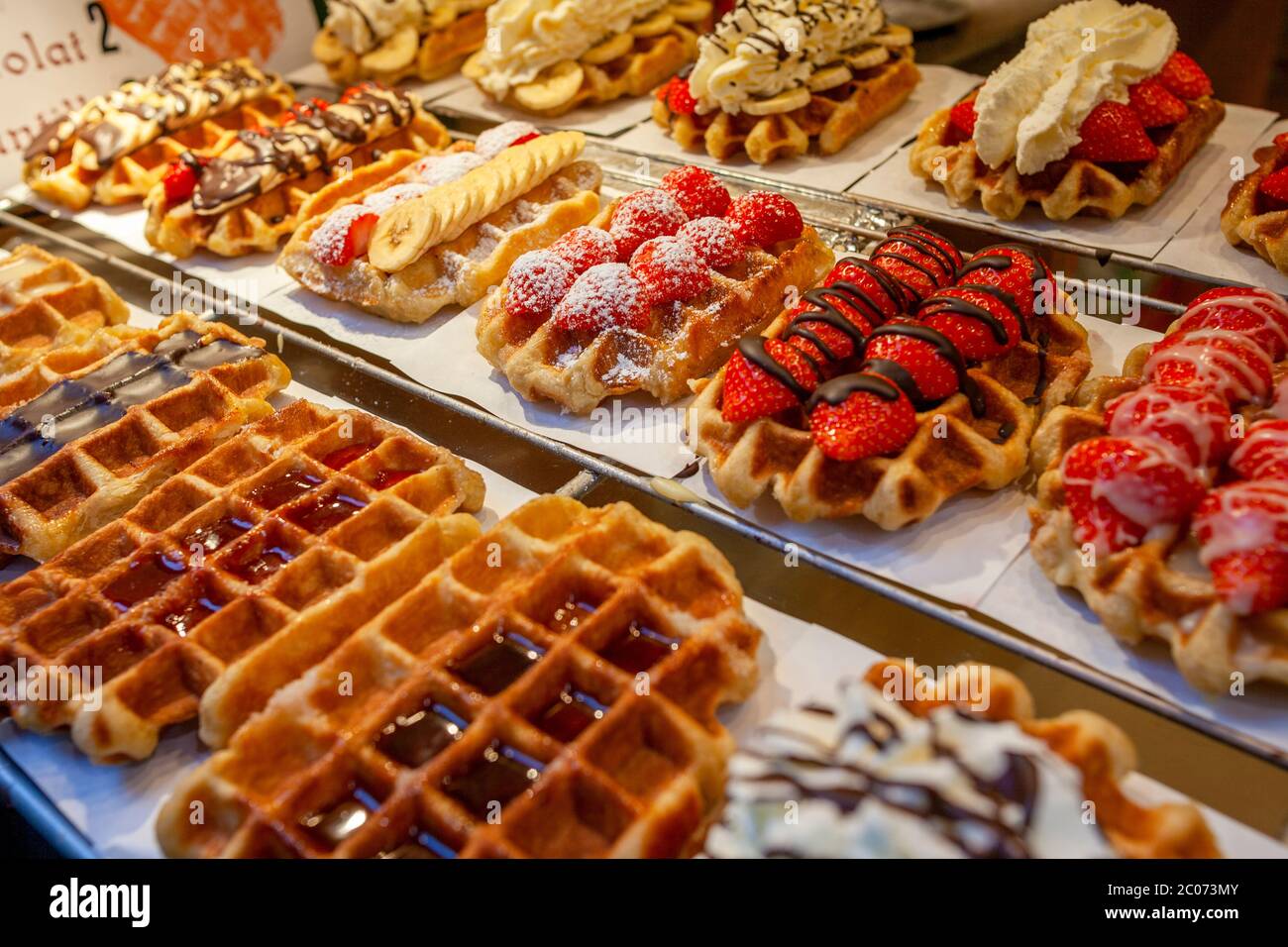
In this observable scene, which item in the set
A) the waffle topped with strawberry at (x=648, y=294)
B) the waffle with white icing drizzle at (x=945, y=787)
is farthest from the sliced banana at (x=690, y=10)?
the waffle with white icing drizzle at (x=945, y=787)

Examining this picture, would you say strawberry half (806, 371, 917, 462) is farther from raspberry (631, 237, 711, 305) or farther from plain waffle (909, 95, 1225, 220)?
plain waffle (909, 95, 1225, 220)

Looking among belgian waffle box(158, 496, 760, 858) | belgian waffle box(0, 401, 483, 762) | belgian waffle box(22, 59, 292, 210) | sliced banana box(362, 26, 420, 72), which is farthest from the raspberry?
sliced banana box(362, 26, 420, 72)

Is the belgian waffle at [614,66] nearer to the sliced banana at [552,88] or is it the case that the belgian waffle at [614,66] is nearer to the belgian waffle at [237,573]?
the sliced banana at [552,88]

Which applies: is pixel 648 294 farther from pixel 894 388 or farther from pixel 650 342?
pixel 894 388

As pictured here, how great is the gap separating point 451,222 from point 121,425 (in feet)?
4.43

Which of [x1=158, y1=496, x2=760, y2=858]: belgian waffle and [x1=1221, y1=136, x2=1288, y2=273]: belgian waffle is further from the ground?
[x1=1221, y1=136, x2=1288, y2=273]: belgian waffle

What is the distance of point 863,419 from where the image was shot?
2.61 m

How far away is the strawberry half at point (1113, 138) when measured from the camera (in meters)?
3.68

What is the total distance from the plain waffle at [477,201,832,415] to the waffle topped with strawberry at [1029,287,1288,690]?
106 cm

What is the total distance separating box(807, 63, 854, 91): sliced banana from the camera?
4.48 metres

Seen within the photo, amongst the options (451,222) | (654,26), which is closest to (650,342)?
(451,222)

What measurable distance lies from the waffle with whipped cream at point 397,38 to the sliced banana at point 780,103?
2110mm

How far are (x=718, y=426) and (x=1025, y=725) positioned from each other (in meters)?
1.19

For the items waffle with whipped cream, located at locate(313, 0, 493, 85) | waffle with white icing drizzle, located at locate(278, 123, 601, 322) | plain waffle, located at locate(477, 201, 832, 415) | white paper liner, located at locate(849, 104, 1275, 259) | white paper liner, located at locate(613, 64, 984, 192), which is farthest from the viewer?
waffle with whipped cream, located at locate(313, 0, 493, 85)
